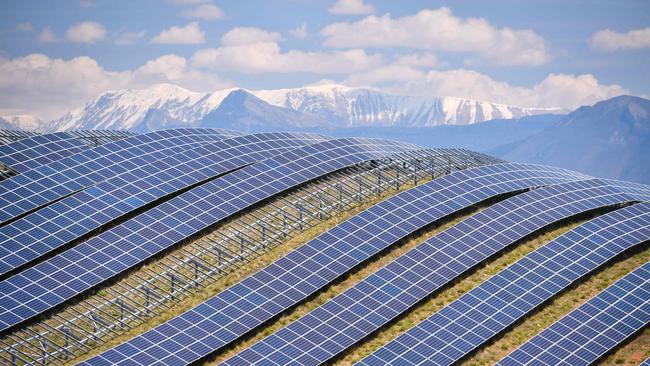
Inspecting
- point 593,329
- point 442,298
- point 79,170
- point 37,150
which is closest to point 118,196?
point 79,170

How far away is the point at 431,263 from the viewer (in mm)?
84312

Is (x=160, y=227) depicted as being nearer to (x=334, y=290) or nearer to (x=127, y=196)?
(x=127, y=196)

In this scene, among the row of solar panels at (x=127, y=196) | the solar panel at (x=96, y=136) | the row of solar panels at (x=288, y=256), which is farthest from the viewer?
the solar panel at (x=96, y=136)

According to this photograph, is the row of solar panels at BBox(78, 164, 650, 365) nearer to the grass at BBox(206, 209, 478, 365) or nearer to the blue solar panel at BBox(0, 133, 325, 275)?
the grass at BBox(206, 209, 478, 365)

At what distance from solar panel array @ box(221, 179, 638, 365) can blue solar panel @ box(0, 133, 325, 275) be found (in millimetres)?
26285

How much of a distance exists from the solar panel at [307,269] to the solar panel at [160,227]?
10.4m

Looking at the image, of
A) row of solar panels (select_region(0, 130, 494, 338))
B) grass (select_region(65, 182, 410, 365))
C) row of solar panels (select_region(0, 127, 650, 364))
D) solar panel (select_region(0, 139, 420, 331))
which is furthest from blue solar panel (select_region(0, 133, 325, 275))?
grass (select_region(65, 182, 410, 365))

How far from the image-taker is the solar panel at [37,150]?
103 metres

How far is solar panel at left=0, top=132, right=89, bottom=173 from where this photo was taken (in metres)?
103

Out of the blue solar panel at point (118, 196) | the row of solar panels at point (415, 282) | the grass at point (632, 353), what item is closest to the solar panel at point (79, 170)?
the blue solar panel at point (118, 196)

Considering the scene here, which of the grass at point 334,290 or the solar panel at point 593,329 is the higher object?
the grass at point 334,290

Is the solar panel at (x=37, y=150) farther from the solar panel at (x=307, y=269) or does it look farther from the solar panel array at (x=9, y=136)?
the solar panel at (x=307, y=269)

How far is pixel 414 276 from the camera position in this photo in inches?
3236

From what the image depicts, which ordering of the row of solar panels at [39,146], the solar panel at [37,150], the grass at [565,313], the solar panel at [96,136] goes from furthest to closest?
the solar panel at [96,136] → the row of solar panels at [39,146] → the solar panel at [37,150] → the grass at [565,313]
